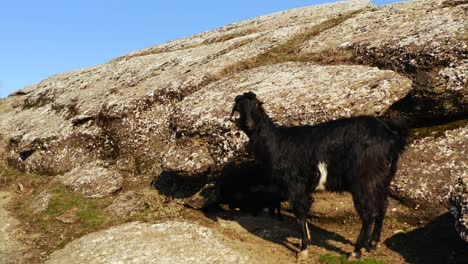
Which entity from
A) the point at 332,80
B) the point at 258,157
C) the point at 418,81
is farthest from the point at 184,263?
the point at 418,81

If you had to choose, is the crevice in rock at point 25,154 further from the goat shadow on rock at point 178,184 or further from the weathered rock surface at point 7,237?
the goat shadow on rock at point 178,184

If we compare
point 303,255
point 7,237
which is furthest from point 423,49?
point 7,237

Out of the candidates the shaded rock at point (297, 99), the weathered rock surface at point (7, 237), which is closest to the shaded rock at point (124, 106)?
the shaded rock at point (297, 99)

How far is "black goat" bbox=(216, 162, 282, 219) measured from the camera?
49.5 feet

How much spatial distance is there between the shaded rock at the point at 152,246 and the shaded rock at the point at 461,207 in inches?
223

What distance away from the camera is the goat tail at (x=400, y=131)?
455 inches

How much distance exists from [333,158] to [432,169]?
4101 mm

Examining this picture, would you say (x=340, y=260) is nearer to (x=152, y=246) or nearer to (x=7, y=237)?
(x=152, y=246)

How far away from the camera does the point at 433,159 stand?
13.9m

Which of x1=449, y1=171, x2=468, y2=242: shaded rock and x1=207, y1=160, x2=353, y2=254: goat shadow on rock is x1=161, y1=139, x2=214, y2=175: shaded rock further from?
x1=449, y1=171, x2=468, y2=242: shaded rock

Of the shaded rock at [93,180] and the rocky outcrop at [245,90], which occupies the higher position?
the rocky outcrop at [245,90]

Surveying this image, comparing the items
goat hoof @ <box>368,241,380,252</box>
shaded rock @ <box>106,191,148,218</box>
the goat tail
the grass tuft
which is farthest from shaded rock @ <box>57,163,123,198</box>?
the goat tail

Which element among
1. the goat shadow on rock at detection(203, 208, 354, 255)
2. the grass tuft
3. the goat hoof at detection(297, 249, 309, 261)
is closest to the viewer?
A: the grass tuft

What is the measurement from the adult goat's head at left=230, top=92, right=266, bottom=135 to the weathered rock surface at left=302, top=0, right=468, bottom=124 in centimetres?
588
